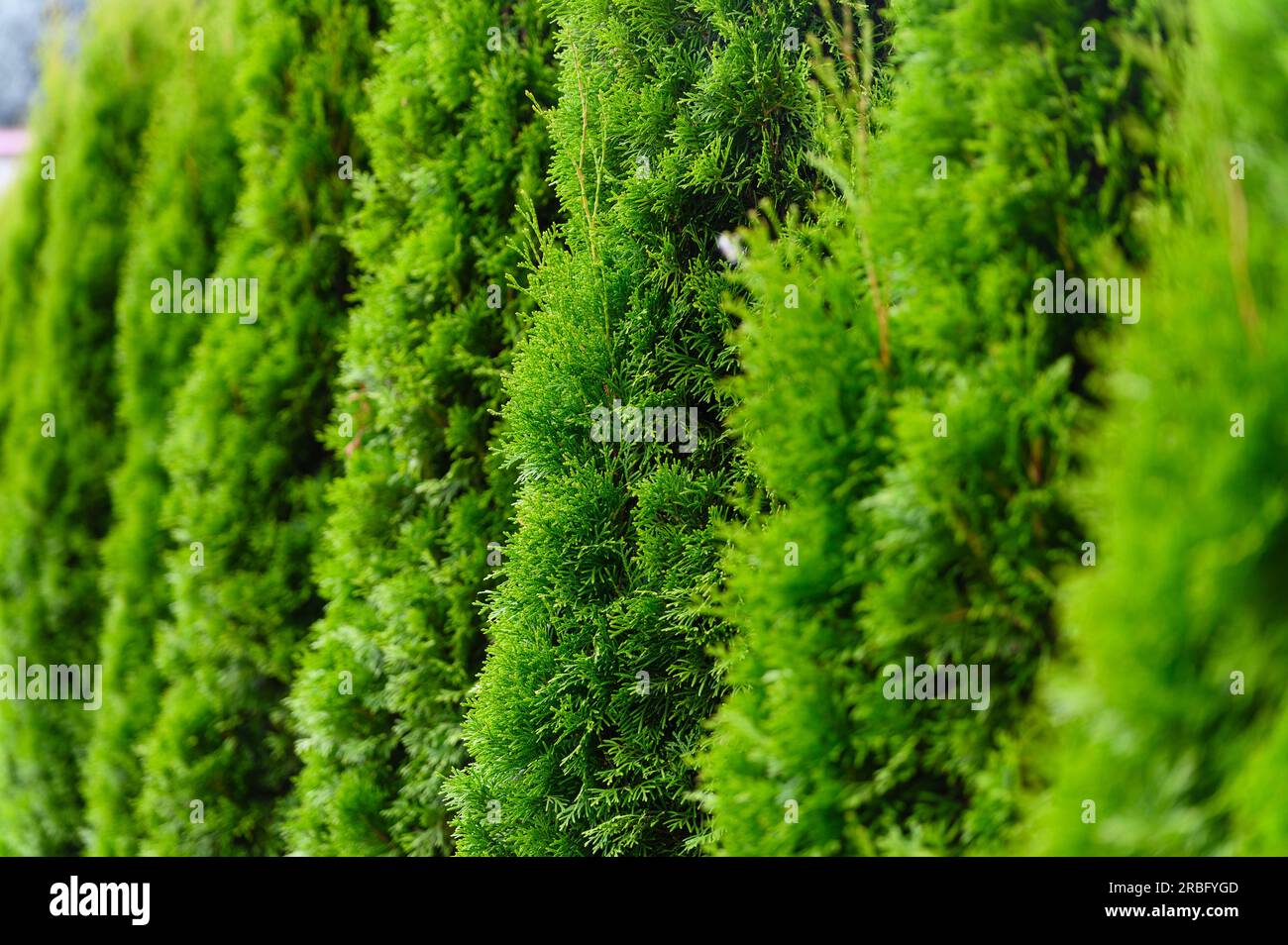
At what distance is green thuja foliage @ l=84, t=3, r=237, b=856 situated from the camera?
6934mm

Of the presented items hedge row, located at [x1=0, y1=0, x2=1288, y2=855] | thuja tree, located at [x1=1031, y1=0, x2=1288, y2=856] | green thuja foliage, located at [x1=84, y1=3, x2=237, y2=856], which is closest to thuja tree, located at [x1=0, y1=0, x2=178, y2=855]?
hedge row, located at [x1=0, y1=0, x2=1288, y2=855]

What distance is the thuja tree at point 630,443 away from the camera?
3512mm

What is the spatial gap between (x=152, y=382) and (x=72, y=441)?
1.37m

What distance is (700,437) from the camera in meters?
3.63

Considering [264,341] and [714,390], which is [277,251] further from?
[714,390]

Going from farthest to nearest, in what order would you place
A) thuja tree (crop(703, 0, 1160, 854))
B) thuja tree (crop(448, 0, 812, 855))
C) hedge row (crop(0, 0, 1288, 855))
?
thuja tree (crop(448, 0, 812, 855))
thuja tree (crop(703, 0, 1160, 854))
hedge row (crop(0, 0, 1288, 855))

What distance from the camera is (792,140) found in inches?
141

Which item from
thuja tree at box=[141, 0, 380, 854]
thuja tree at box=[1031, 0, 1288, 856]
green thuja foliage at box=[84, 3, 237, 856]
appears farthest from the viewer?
green thuja foliage at box=[84, 3, 237, 856]

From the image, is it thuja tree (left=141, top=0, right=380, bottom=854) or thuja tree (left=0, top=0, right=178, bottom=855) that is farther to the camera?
thuja tree (left=0, top=0, right=178, bottom=855)

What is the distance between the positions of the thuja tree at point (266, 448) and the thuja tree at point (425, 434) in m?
0.85

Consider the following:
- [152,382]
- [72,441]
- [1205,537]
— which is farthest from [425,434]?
[72,441]

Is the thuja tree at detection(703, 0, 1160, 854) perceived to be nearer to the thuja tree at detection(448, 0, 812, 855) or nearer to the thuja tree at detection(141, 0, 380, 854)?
the thuja tree at detection(448, 0, 812, 855)

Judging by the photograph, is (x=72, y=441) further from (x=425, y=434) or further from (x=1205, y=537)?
(x=1205, y=537)
